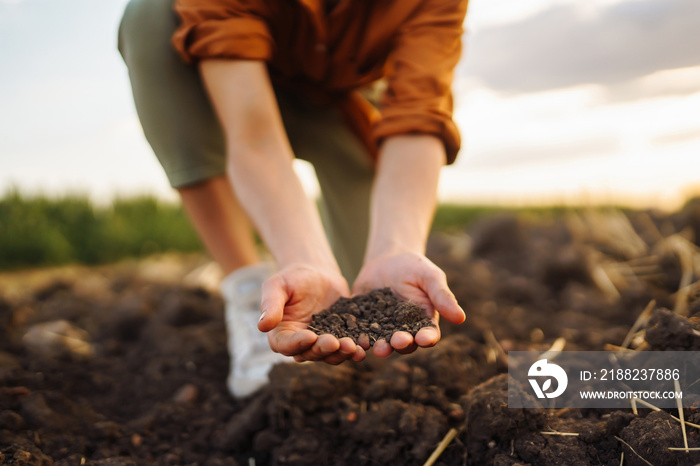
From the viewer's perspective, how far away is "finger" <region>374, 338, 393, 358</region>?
1.05m

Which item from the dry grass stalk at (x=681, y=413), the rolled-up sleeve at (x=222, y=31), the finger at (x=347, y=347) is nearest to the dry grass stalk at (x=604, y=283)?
the dry grass stalk at (x=681, y=413)

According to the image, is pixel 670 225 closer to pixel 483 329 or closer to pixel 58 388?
pixel 483 329

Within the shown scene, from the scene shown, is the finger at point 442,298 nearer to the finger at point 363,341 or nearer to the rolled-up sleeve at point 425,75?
the finger at point 363,341

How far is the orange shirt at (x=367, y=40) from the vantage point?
4.87 ft

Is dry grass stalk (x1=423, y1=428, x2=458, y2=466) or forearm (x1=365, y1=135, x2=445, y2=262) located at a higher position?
forearm (x1=365, y1=135, x2=445, y2=262)

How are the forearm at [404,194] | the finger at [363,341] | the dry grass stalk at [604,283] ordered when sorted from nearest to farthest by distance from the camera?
the finger at [363,341] < the forearm at [404,194] < the dry grass stalk at [604,283]

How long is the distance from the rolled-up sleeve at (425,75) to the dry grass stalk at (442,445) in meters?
0.85

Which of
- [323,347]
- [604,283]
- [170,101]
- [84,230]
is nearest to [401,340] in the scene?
[323,347]

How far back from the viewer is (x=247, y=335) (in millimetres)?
1765

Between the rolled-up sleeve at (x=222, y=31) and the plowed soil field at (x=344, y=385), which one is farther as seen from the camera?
the rolled-up sleeve at (x=222, y=31)

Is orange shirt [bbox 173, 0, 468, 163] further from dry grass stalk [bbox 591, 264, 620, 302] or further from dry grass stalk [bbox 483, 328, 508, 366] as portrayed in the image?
dry grass stalk [bbox 591, 264, 620, 302]

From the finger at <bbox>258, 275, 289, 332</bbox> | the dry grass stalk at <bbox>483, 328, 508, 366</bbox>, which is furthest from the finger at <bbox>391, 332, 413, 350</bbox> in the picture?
the dry grass stalk at <bbox>483, 328, 508, 366</bbox>

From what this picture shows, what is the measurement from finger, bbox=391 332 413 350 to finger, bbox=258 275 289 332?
0.24 meters

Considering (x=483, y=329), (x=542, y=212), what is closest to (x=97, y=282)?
(x=483, y=329)
